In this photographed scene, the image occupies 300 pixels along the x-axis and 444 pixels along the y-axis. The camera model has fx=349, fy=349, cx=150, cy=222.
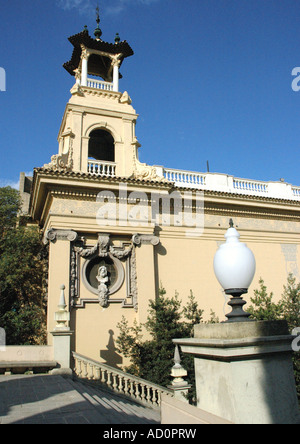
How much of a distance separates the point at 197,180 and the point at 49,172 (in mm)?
7215

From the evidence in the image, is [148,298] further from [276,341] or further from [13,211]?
[276,341]

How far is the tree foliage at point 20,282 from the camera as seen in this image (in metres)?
13.0

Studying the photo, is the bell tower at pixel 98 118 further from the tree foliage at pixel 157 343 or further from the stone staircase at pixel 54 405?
the stone staircase at pixel 54 405

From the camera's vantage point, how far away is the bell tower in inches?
589

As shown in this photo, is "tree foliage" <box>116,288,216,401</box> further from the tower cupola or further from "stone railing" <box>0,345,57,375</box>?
the tower cupola

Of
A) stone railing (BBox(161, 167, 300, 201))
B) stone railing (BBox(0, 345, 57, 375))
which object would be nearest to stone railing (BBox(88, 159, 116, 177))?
stone railing (BBox(161, 167, 300, 201))

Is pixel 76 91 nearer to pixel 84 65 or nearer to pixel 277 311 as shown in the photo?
pixel 84 65

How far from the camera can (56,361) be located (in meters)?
9.62

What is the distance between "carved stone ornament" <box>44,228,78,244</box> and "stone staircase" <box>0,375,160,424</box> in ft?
16.7

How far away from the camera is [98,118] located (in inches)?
633

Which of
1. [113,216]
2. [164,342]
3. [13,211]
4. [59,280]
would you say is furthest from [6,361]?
[13,211]

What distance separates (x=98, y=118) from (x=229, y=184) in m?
7.06

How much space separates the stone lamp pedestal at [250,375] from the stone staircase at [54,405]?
3.25 m

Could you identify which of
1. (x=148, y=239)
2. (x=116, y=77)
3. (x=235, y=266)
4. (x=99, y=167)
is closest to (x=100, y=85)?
(x=116, y=77)
